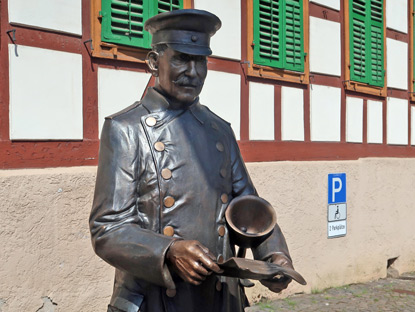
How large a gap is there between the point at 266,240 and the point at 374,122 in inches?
280

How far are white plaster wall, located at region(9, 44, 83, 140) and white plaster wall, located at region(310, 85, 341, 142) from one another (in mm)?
3616

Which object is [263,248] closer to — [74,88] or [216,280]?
[216,280]

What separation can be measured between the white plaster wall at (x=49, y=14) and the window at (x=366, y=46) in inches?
174

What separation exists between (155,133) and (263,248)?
63cm

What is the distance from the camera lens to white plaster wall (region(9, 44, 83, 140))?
5039 millimetres

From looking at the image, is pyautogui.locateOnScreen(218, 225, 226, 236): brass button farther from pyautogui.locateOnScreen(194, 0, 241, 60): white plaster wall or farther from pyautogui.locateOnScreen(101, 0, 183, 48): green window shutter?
pyautogui.locateOnScreen(194, 0, 241, 60): white plaster wall

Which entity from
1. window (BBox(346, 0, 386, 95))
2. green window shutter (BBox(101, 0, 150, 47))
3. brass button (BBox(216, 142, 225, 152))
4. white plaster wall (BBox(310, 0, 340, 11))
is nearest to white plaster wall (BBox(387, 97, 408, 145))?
window (BBox(346, 0, 386, 95))

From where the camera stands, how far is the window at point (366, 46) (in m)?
8.77

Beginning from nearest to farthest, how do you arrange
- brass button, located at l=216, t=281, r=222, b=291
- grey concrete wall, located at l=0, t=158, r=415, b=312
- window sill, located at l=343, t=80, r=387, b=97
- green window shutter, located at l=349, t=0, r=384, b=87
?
brass button, located at l=216, t=281, r=222, b=291
grey concrete wall, located at l=0, t=158, r=415, b=312
window sill, located at l=343, t=80, r=387, b=97
green window shutter, located at l=349, t=0, r=384, b=87

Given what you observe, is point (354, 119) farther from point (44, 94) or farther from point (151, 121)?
point (151, 121)

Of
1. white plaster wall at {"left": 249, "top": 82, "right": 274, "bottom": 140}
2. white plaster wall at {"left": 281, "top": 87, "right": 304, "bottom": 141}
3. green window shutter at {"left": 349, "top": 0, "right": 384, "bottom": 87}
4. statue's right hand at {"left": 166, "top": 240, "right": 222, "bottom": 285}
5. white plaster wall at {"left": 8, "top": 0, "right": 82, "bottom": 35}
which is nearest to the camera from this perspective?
statue's right hand at {"left": 166, "top": 240, "right": 222, "bottom": 285}

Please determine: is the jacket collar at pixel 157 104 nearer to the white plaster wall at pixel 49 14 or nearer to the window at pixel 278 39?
the white plaster wall at pixel 49 14

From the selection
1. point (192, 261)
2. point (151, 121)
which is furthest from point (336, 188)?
point (192, 261)

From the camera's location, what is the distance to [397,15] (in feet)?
32.2
